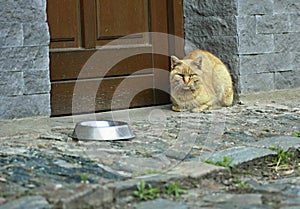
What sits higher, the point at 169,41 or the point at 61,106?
the point at 169,41

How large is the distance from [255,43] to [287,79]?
414 millimetres

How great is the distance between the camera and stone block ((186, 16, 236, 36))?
15.2ft

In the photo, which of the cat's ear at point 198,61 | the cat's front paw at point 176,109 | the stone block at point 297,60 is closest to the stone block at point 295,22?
the stone block at point 297,60

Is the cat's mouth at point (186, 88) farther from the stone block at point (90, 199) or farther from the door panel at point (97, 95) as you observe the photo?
the stone block at point (90, 199)

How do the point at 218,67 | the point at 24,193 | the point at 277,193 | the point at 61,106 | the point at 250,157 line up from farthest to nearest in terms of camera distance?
the point at 218,67 → the point at 61,106 → the point at 250,157 → the point at 277,193 → the point at 24,193

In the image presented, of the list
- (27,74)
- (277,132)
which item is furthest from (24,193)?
(277,132)

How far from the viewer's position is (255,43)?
472cm

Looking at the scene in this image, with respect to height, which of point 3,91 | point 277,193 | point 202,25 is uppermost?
point 202,25

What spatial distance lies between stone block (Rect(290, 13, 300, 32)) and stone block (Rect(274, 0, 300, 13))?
4 cm

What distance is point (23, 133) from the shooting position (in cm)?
366

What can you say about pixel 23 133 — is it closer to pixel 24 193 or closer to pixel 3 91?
pixel 3 91

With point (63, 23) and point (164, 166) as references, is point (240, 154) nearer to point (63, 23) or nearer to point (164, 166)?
point (164, 166)

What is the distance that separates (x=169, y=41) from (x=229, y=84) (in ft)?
1.70

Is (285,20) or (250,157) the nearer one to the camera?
(250,157)
